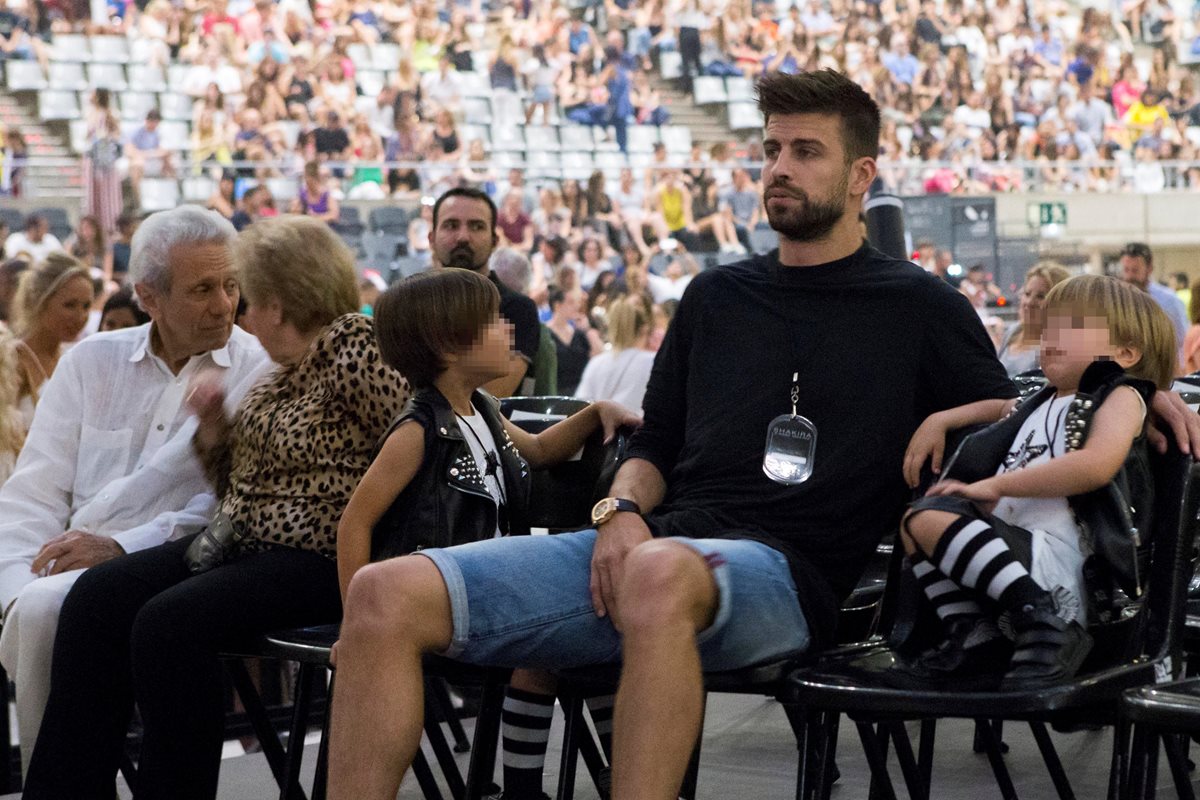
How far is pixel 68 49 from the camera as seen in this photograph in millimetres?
13477

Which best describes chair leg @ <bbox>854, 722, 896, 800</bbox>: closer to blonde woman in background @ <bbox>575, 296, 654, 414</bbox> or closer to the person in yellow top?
blonde woman in background @ <bbox>575, 296, 654, 414</bbox>

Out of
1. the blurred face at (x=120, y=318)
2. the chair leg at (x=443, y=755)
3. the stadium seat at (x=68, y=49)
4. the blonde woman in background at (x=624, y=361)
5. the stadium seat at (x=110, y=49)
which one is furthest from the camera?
the stadium seat at (x=110, y=49)

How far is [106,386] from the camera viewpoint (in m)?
2.96

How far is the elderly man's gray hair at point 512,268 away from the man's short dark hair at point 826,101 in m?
3.94

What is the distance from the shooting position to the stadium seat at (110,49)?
13.6m

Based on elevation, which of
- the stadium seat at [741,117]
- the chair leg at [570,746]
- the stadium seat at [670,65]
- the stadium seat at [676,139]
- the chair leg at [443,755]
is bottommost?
the chair leg at [443,755]

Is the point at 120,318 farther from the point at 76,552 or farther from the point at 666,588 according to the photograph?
the point at 666,588

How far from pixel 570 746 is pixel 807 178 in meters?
0.87

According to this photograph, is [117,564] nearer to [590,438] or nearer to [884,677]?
[590,438]

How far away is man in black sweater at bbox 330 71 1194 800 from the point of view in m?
1.97

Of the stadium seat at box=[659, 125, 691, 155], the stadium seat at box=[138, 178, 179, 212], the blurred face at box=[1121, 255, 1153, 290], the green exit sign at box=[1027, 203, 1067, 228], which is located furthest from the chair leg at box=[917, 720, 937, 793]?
the stadium seat at box=[659, 125, 691, 155]

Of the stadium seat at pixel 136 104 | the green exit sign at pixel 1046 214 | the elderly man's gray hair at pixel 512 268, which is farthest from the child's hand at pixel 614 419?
the stadium seat at pixel 136 104

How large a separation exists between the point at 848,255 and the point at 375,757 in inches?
39.1

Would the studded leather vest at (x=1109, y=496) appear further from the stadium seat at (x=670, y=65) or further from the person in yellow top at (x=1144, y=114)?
the person in yellow top at (x=1144, y=114)
